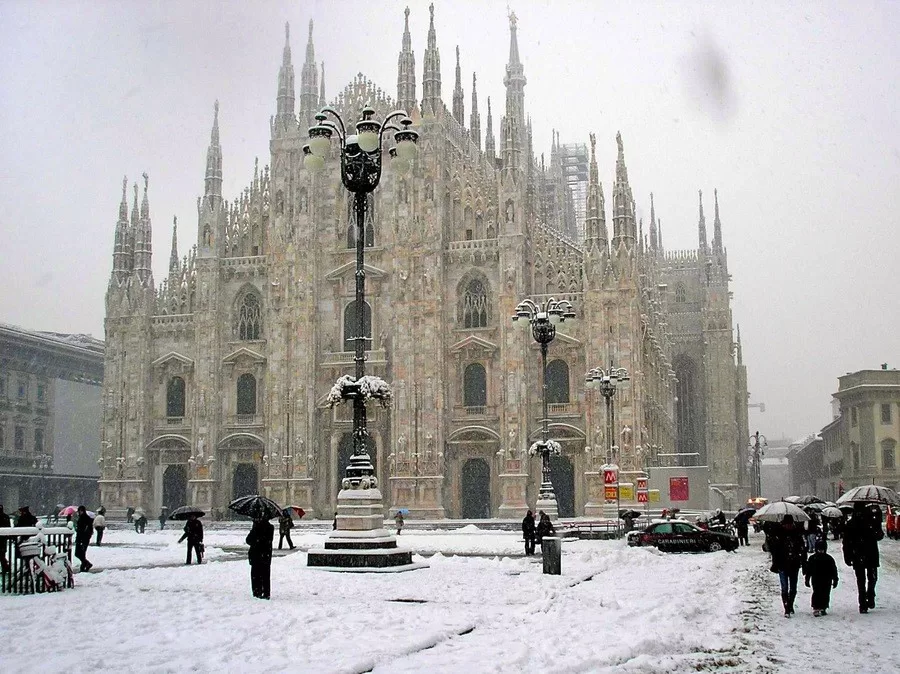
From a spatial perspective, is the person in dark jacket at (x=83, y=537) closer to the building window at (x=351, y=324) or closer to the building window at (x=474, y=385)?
the building window at (x=474, y=385)

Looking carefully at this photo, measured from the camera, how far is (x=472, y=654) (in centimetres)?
1141

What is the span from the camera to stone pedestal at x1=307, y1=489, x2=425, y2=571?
22.3 meters

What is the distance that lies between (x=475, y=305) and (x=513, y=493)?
9.22 meters

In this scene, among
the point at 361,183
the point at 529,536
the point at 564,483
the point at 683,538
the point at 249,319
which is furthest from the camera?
the point at 249,319

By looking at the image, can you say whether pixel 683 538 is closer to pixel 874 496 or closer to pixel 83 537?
pixel 874 496

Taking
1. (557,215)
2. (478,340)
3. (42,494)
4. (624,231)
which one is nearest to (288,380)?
(478,340)

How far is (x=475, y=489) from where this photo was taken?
51.4 m

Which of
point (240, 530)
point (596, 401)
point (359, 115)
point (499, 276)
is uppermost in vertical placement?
point (359, 115)

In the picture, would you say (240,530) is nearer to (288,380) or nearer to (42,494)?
(288,380)

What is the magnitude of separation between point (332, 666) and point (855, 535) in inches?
336

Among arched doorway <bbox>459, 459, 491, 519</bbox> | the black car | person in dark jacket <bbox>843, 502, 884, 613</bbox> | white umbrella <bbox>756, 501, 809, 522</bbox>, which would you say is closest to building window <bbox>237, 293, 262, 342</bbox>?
arched doorway <bbox>459, 459, 491, 519</bbox>

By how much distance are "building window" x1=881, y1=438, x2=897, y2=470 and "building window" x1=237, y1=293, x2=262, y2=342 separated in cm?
4618

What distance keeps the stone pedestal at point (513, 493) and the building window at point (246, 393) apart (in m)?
13.7

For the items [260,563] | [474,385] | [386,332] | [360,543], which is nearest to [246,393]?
[386,332]
